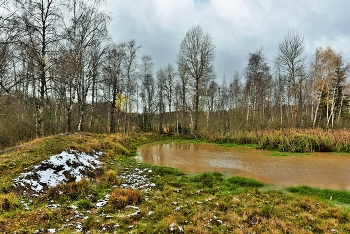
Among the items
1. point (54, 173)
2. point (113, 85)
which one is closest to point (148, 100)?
point (113, 85)

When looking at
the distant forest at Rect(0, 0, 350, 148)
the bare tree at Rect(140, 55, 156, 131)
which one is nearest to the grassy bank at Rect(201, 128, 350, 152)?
the distant forest at Rect(0, 0, 350, 148)

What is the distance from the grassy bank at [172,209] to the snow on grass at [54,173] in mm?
352

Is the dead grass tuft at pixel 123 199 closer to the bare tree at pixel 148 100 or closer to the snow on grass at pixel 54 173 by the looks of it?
the snow on grass at pixel 54 173

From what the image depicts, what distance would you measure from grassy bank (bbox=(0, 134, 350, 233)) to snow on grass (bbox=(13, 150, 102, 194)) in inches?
13.9

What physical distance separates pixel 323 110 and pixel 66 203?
40495 mm

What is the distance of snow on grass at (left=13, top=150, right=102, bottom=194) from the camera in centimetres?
592

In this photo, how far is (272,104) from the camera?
37219mm

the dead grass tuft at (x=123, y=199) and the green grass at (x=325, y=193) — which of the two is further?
the green grass at (x=325, y=193)

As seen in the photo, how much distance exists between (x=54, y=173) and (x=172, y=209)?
15.5 feet

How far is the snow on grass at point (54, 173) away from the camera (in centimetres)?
592

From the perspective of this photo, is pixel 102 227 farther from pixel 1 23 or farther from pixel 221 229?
pixel 1 23

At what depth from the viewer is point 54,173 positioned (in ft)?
22.7

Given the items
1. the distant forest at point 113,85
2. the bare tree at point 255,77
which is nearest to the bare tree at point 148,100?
the distant forest at point 113,85

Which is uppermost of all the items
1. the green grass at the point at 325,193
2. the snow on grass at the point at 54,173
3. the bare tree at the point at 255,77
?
the bare tree at the point at 255,77
